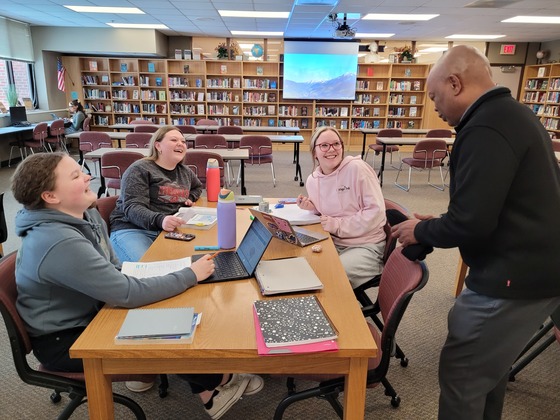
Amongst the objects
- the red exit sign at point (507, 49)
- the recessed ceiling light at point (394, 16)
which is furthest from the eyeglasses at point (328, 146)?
the red exit sign at point (507, 49)

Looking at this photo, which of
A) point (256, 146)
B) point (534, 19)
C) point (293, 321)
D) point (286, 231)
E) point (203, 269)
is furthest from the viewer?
point (534, 19)

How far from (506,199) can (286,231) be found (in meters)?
0.84

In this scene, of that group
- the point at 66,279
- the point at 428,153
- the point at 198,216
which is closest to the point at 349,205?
the point at 198,216

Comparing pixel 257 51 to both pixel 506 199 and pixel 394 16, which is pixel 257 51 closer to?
pixel 394 16

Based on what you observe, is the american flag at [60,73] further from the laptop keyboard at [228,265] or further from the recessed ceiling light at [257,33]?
the laptop keyboard at [228,265]

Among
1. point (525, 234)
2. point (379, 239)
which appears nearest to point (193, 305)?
point (525, 234)

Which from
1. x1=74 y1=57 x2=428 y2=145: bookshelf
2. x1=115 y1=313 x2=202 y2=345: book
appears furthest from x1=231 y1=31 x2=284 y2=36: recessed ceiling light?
x1=115 y1=313 x2=202 y2=345: book

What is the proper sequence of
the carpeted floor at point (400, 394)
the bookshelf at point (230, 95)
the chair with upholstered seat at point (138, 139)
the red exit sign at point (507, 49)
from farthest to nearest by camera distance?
the red exit sign at point (507, 49)
the bookshelf at point (230, 95)
the chair with upholstered seat at point (138, 139)
the carpeted floor at point (400, 394)

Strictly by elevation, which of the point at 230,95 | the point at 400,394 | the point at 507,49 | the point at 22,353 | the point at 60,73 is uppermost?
the point at 507,49

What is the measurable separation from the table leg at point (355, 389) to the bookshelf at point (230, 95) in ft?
33.2

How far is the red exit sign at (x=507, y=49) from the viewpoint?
1077 cm

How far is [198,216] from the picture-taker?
2270 mm

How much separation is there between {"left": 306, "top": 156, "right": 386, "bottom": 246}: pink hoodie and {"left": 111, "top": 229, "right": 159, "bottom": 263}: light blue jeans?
974 millimetres

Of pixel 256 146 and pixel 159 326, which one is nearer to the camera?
pixel 159 326
